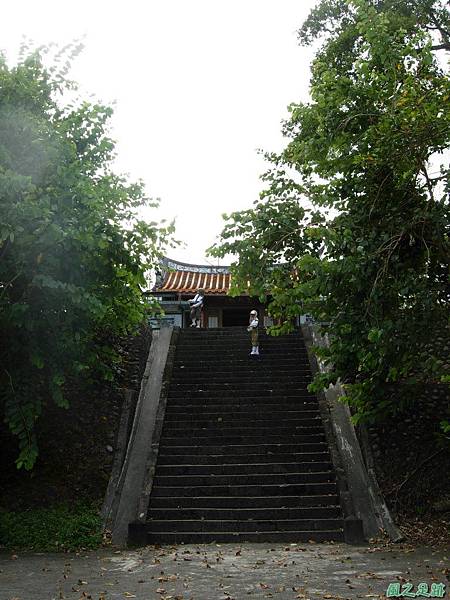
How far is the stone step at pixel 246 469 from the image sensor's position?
9945 mm

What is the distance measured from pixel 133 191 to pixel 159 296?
39.4 feet

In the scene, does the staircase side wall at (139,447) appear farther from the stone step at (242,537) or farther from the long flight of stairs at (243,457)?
the stone step at (242,537)

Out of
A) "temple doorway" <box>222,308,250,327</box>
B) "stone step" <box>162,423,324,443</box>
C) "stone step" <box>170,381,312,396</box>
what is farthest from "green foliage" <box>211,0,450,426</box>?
"temple doorway" <box>222,308,250,327</box>

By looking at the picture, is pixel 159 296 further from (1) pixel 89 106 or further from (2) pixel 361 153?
(2) pixel 361 153

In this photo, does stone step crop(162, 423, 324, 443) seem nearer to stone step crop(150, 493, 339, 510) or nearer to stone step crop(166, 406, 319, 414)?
stone step crop(166, 406, 319, 414)

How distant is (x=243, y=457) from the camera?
34.0ft

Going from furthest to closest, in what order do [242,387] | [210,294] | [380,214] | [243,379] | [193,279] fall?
1. [193,279]
2. [210,294]
3. [243,379]
4. [242,387]
5. [380,214]

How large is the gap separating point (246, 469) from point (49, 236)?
524cm

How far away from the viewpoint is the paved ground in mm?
5531

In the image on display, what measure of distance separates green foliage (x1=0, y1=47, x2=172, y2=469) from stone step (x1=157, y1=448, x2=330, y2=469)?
8.72ft

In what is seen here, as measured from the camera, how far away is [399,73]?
7836mm

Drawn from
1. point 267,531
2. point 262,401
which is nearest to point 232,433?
point 262,401

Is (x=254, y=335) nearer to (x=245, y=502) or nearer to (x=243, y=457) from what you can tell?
(x=243, y=457)

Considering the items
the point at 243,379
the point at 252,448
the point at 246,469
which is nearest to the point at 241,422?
the point at 252,448
